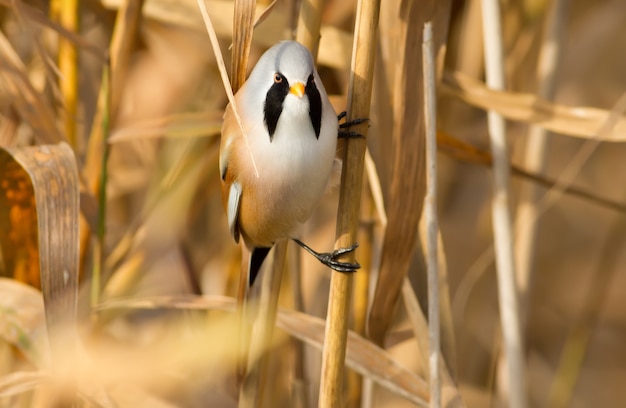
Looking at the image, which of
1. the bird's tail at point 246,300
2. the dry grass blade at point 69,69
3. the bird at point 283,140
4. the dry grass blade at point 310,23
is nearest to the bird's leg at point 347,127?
the bird at point 283,140

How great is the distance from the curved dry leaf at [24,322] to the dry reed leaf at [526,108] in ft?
2.63

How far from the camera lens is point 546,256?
7.60ft

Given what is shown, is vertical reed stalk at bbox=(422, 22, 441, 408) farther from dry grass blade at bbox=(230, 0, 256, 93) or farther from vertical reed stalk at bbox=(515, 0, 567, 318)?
vertical reed stalk at bbox=(515, 0, 567, 318)

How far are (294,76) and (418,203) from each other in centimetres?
31

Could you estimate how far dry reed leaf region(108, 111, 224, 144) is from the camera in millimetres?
1361

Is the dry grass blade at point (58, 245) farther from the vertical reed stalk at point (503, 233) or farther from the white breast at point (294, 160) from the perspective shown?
the vertical reed stalk at point (503, 233)

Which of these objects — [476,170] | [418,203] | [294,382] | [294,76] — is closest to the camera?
[294,76]

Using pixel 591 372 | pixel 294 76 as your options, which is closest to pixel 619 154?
pixel 591 372

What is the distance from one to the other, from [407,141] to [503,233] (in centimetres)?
35

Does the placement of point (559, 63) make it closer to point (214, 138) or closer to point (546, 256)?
point (214, 138)

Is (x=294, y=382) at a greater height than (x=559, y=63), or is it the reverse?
(x=559, y=63)

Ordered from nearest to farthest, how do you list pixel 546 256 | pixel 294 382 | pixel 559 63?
1. pixel 294 382
2. pixel 559 63
3. pixel 546 256

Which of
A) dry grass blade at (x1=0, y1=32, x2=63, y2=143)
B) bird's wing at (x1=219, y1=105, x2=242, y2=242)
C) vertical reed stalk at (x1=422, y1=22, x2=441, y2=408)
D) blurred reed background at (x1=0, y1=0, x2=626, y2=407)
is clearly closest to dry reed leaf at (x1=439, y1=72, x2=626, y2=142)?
blurred reed background at (x1=0, y1=0, x2=626, y2=407)

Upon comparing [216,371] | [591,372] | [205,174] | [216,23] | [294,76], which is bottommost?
[591,372]
